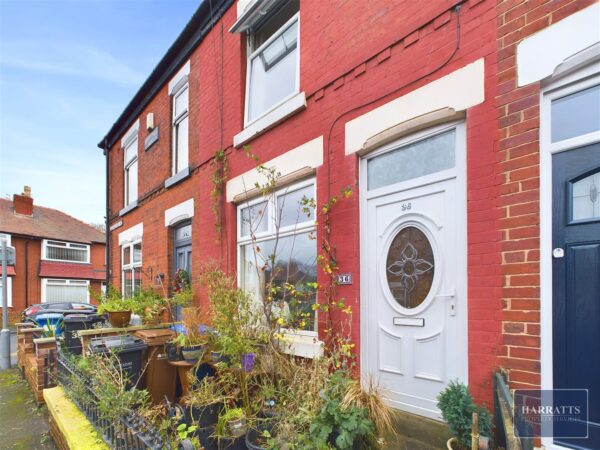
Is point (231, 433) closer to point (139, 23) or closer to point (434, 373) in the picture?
point (434, 373)

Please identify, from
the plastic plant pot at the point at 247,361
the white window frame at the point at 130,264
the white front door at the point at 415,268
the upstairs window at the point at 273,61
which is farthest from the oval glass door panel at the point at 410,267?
the white window frame at the point at 130,264

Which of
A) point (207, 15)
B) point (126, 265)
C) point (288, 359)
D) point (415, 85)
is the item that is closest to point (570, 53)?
point (415, 85)

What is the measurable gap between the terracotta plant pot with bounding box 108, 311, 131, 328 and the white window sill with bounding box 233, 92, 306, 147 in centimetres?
341

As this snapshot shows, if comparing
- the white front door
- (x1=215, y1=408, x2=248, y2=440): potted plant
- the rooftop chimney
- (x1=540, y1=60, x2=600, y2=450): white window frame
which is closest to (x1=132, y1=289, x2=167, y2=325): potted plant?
(x1=215, y1=408, x2=248, y2=440): potted plant

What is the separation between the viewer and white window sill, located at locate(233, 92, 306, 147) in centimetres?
415

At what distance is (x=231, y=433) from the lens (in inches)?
117

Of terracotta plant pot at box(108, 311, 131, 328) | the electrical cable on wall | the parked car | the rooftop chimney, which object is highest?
the rooftop chimney

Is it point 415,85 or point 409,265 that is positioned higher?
point 415,85

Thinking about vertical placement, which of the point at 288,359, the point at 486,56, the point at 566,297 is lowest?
the point at 288,359

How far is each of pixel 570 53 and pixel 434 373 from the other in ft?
7.93

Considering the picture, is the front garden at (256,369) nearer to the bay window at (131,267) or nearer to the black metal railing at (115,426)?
the black metal railing at (115,426)

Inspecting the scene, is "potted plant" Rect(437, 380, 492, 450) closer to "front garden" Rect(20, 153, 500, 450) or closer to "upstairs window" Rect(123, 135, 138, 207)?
"front garden" Rect(20, 153, 500, 450)

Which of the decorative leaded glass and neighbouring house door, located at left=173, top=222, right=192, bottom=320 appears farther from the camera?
neighbouring house door, located at left=173, top=222, right=192, bottom=320

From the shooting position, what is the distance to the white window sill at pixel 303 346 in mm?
3619
